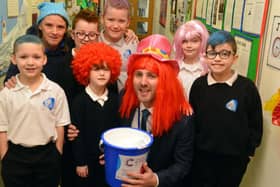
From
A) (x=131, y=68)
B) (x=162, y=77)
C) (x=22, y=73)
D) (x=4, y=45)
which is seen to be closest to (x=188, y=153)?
(x=162, y=77)

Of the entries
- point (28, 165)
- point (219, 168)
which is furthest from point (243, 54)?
point (28, 165)

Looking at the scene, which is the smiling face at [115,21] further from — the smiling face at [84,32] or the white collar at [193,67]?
the white collar at [193,67]

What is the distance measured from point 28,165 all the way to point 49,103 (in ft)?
1.12

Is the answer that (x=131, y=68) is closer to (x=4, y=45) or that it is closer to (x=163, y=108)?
(x=163, y=108)

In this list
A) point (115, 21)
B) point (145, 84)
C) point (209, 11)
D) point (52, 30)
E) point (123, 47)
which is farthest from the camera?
point (209, 11)

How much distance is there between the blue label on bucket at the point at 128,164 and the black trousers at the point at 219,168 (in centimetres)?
54

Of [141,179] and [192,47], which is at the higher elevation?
[192,47]

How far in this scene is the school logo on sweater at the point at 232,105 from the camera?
169 cm

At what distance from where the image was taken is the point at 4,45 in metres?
2.27

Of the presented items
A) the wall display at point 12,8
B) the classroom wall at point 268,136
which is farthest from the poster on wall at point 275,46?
the wall display at point 12,8

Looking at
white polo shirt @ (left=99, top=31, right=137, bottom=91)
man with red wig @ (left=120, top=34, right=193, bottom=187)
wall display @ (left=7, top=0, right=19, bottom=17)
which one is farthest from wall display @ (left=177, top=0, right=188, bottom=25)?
man with red wig @ (left=120, top=34, right=193, bottom=187)

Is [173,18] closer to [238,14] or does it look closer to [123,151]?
[238,14]

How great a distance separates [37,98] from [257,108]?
3.83ft

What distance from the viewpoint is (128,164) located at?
132cm
